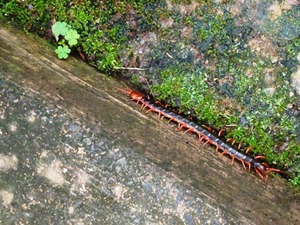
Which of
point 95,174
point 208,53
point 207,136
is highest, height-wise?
point 208,53

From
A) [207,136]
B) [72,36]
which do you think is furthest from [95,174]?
[72,36]

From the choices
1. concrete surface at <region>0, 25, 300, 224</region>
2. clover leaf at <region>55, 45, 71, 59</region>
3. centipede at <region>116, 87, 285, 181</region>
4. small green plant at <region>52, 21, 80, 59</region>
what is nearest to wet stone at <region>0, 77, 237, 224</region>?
concrete surface at <region>0, 25, 300, 224</region>

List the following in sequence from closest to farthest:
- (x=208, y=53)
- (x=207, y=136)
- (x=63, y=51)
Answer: (x=207, y=136)
(x=63, y=51)
(x=208, y=53)

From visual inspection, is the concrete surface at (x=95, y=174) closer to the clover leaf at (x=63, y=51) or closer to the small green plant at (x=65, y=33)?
the clover leaf at (x=63, y=51)

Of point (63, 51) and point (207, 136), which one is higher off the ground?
point (207, 136)

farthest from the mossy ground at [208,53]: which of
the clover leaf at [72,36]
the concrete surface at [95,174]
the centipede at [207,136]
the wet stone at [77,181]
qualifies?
the wet stone at [77,181]

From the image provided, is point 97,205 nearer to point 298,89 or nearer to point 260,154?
point 260,154

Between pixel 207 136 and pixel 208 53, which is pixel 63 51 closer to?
pixel 208 53
